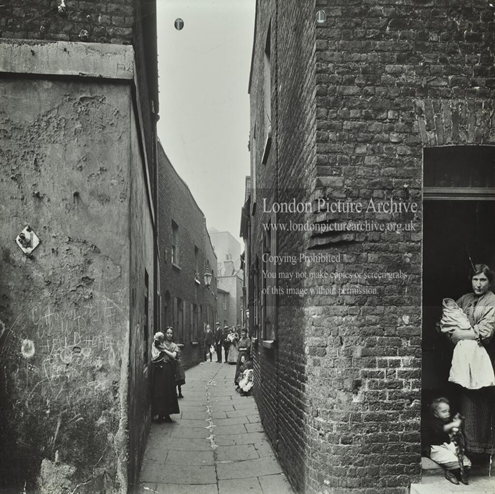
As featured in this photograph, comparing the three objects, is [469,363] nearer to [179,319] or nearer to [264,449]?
[264,449]

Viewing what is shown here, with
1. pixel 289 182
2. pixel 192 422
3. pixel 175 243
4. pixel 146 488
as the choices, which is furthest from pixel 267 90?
pixel 175 243

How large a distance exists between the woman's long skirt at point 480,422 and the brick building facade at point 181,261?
10554 millimetres

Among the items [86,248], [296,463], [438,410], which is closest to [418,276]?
[438,410]

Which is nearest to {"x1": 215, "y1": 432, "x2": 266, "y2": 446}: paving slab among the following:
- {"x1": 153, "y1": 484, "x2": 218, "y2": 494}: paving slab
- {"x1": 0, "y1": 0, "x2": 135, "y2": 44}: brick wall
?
{"x1": 153, "y1": 484, "x2": 218, "y2": 494}: paving slab

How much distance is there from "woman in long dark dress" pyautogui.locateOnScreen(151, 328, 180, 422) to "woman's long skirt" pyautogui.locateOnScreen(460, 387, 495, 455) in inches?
206

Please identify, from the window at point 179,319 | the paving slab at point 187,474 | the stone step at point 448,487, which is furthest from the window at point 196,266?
the stone step at point 448,487

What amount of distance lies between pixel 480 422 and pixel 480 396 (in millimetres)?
223

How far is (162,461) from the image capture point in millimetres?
5805

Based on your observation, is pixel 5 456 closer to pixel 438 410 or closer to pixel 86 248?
pixel 86 248

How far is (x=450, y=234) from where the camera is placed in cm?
511

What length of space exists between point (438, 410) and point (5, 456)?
11.8ft

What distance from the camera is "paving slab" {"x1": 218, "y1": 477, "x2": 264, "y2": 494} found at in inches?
193

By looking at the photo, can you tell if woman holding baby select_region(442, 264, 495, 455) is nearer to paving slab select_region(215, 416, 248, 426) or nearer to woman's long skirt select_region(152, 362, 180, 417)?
paving slab select_region(215, 416, 248, 426)

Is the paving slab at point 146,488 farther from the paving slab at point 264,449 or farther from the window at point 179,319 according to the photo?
the window at point 179,319
